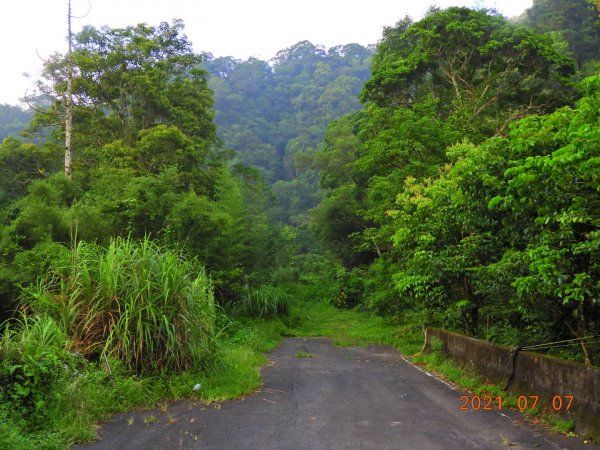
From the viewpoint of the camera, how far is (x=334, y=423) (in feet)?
20.3

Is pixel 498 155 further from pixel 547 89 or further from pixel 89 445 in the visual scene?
pixel 547 89

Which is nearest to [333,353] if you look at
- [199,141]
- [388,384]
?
[388,384]

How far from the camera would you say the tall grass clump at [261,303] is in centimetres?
1964

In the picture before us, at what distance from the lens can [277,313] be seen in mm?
20719

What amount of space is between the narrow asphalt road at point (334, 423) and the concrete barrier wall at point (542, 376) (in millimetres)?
389

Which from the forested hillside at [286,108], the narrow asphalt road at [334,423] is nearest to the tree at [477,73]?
the narrow asphalt road at [334,423]

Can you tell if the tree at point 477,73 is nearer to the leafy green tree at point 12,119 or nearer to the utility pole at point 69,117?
the utility pole at point 69,117

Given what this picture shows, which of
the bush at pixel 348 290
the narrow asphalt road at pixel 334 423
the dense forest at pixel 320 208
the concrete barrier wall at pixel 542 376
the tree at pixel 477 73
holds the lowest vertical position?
the bush at pixel 348 290

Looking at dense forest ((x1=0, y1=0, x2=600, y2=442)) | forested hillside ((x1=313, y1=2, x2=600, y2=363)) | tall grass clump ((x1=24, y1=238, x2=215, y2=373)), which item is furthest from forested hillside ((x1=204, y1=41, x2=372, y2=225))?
tall grass clump ((x1=24, y1=238, x2=215, y2=373))

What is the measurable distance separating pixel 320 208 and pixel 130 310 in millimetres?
26278

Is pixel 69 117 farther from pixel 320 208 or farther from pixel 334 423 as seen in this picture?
pixel 320 208

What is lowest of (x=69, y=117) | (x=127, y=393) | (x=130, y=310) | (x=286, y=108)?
(x=127, y=393)

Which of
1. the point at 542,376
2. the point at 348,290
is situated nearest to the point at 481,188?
the point at 542,376

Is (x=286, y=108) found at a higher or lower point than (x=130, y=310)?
higher
